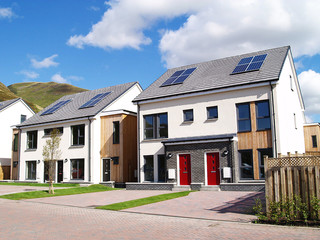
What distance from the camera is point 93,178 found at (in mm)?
26078

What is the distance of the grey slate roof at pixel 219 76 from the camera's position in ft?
66.0

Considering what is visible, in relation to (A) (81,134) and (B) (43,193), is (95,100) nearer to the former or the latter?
(A) (81,134)

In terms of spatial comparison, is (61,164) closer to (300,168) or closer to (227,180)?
(227,180)

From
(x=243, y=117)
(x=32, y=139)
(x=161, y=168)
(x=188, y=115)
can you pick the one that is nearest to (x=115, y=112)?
(x=161, y=168)

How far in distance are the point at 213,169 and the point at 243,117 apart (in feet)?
12.2

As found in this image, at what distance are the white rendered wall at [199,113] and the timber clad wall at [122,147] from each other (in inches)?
86.4

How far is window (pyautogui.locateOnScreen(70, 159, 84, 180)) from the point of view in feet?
89.0

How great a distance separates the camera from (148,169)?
77.3 ft

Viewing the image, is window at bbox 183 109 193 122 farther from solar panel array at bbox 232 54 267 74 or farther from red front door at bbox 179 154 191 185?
solar panel array at bbox 232 54 267 74

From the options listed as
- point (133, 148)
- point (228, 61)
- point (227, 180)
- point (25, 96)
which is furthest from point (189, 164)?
point (25, 96)

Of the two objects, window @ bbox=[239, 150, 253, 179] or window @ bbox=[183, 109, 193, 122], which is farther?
window @ bbox=[183, 109, 193, 122]

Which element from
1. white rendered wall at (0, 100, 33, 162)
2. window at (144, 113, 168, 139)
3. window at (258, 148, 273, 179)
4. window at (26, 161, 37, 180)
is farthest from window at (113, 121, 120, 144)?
white rendered wall at (0, 100, 33, 162)

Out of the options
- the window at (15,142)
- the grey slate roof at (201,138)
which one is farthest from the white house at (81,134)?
the grey slate roof at (201,138)

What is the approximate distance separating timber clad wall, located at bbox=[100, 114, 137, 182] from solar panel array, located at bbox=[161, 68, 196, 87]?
4372mm
